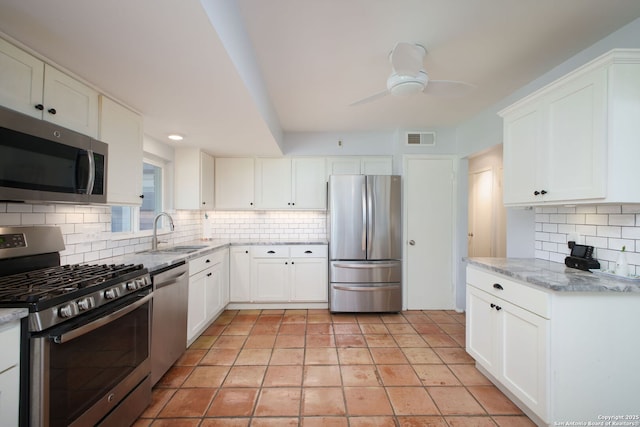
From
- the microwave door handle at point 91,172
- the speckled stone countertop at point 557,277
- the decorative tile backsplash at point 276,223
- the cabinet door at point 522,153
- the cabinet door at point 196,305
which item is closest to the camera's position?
the speckled stone countertop at point 557,277

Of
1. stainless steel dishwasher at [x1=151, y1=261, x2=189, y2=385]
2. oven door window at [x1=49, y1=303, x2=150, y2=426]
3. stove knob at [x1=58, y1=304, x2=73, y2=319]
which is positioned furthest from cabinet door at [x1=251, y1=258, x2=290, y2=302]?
stove knob at [x1=58, y1=304, x2=73, y2=319]

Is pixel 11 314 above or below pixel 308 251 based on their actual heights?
above

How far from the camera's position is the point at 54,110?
1500mm

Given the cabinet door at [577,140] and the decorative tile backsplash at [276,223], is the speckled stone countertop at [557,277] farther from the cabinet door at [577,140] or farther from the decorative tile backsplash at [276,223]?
the decorative tile backsplash at [276,223]

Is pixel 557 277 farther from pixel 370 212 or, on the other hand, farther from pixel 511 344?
pixel 370 212

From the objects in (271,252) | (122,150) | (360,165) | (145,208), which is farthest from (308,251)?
(122,150)

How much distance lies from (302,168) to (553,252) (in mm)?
2927

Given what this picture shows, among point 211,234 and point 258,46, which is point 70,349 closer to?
point 258,46

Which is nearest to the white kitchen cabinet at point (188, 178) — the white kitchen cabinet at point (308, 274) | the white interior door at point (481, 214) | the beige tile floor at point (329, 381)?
the white kitchen cabinet at point (308, 274)

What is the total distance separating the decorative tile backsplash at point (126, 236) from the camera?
1730 mm

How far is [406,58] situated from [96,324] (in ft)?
7.20

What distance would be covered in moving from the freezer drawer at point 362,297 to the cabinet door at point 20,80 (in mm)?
3023

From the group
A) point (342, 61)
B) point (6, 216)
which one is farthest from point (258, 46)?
point (6, 216)

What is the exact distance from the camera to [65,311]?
46.2 inches
